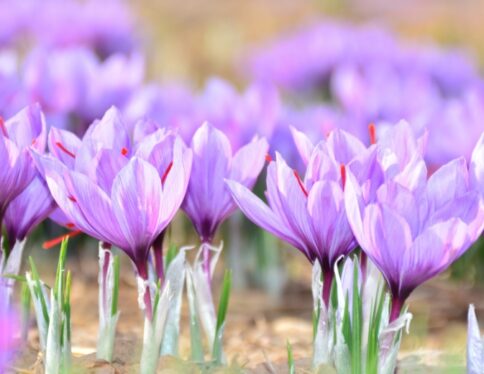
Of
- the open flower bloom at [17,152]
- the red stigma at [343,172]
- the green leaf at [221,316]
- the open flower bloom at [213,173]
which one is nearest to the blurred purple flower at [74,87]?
the open flower bloom at [17,152]

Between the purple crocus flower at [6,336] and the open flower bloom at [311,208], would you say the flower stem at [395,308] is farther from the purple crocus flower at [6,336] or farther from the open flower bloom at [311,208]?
the purple crocus flower at [6,336]

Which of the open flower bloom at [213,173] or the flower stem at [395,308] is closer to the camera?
the flower stem at [395,308]

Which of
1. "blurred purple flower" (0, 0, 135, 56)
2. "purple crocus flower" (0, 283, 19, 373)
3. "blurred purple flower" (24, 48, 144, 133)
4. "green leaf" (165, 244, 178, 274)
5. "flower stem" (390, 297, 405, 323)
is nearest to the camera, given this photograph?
"purple crocus flower" (0, 283, 19, 373)

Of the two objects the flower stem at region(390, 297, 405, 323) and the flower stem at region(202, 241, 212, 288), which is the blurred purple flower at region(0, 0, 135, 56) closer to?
the flower stem at region(202, 241, 212, 288)

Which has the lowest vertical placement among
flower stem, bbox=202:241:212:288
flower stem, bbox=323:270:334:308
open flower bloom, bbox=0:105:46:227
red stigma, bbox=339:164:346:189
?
flower stem, bbox=323:270:334:308

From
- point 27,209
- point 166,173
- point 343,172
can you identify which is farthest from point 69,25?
point 343,172

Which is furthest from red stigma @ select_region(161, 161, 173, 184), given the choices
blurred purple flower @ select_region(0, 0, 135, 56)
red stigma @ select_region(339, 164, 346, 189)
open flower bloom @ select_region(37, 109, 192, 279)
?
blurred purple flower @ select_region(0, 0, 135, 56)
